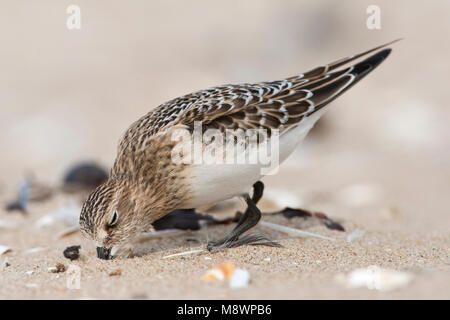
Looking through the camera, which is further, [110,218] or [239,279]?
[110,218]

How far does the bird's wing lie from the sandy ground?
908 mm

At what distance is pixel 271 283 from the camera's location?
3619 millimetres

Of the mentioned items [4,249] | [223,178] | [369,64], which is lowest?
[4,249]

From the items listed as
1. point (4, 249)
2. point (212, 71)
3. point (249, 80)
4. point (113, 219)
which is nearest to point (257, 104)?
point (113, 219)

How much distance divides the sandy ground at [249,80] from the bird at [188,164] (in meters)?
0.28

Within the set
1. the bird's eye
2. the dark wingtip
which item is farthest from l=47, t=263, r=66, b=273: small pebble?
the dark wingtip

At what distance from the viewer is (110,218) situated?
13.9 ft

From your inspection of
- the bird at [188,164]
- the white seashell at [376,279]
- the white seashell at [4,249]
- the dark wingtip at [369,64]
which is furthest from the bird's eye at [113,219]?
the dark wingtip at [369,64]

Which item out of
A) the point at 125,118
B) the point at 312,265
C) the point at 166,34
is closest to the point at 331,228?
the point at 312,265

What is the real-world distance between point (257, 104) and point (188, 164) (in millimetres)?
701

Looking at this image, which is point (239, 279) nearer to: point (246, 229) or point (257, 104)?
point (246, 229)

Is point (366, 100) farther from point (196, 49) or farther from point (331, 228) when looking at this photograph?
point (331, 228)

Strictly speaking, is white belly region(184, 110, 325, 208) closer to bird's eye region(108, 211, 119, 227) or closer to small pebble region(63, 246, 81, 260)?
bird's eye region(108, 211, 119, 227)
